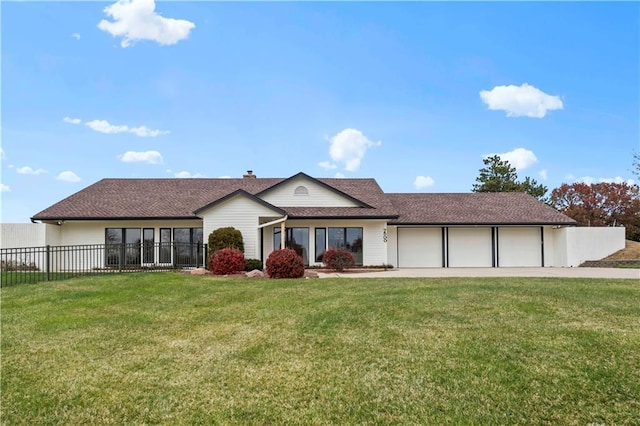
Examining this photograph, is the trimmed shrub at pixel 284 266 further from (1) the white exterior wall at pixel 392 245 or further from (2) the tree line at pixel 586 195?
(2) the tree line at pixel 586 195

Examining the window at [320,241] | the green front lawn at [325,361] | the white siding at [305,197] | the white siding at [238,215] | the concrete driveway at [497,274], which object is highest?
the white siding at [305,197]

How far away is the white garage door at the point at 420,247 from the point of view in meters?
25.2

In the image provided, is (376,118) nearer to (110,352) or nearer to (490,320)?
(490,320)

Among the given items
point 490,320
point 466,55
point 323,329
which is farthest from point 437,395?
point 466,55

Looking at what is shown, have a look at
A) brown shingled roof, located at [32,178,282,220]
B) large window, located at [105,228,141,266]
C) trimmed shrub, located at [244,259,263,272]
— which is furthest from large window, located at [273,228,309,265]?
large window, located at [105,228,141,266]

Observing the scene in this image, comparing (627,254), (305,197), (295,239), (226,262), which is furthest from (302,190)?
(627,254)

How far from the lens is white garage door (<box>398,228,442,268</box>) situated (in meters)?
25.2

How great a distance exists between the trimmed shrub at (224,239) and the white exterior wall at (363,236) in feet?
9.09

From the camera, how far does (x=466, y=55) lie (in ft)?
62.5

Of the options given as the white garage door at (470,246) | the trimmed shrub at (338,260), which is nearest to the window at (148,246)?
the trimmed shrub at (338,260)

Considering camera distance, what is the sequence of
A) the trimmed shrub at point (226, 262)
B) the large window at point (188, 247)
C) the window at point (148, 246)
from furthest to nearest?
the window at point (148, 246) → the large window at point (188, 247) → the trimmed shrub at point (226, 262)

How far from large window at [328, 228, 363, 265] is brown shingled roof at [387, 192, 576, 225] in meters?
2.47

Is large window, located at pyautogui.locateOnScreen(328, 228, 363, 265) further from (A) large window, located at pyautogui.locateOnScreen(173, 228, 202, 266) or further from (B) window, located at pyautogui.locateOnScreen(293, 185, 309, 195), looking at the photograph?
(A) large window, located at pyautogui.locateOnScreen(173, 228, 202, 266)

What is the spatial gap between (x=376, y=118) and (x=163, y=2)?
11586 millimetres
